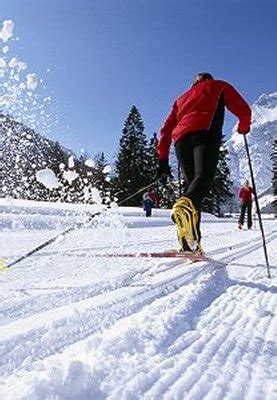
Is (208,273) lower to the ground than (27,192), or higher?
lower

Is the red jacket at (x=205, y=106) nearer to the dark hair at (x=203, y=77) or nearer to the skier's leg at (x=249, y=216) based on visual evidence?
the dark hair at (x=203, y=77)

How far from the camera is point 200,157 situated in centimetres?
373

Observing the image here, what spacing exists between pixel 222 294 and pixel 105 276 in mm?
763

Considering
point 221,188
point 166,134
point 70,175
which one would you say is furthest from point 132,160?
point 166,134

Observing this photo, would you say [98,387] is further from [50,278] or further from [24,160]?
[24,160]

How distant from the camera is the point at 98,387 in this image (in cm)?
120

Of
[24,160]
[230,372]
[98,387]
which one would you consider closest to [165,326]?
→ [230,372]

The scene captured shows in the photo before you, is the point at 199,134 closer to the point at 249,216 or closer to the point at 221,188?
the point at 249,216

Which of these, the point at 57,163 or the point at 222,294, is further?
the point at 57,163

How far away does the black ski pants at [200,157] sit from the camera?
3.60 m

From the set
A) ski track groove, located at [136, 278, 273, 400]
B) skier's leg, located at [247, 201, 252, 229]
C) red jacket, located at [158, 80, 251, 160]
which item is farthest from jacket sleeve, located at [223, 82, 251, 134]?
skier's leg, located at [247, 201, 252, 229]

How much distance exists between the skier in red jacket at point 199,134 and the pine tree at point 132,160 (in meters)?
39.6

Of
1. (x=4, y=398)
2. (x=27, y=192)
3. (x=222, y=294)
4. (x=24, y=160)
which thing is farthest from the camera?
(x=24, y=160)

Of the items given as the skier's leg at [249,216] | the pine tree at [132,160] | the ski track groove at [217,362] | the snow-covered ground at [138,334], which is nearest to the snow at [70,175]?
the pine tree at [132,160]
